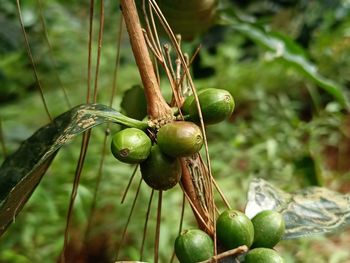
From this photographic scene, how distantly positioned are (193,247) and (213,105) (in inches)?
5.7

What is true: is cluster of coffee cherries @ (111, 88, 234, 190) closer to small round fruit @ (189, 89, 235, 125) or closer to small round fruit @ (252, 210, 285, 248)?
small round fruit @ (189, 89, 235, 125)

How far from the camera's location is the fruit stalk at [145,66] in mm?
566

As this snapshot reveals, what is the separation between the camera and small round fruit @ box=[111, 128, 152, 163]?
500mm

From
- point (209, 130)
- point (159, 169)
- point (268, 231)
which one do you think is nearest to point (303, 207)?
point (268, 231)

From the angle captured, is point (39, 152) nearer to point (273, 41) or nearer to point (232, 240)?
point (232, 240)

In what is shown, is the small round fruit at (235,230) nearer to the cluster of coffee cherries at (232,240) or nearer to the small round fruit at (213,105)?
the cluster of coffee cherries at (232,240)

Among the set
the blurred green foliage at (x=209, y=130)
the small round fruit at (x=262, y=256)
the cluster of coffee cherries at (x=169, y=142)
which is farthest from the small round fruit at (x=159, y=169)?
the blurred green foliage at (x=209, y=130)

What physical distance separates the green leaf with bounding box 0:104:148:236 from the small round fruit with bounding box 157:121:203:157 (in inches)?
1.9

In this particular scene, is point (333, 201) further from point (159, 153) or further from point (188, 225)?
point (188, 225)

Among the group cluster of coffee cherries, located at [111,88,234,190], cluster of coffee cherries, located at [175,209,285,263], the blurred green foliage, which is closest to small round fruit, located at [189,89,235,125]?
cluster of coffee cherries, located at [111,88,234,190]

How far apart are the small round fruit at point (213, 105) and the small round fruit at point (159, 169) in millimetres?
56

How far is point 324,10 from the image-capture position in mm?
1505

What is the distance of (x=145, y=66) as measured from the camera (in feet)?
1.90

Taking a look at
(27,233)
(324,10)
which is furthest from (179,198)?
(324,10)
